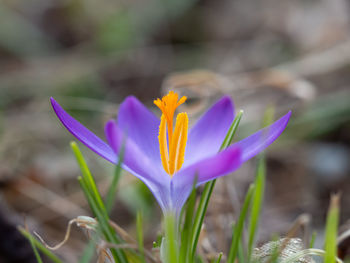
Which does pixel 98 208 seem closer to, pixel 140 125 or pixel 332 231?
pixel 140 125

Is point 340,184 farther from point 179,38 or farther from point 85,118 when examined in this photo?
point 179,38

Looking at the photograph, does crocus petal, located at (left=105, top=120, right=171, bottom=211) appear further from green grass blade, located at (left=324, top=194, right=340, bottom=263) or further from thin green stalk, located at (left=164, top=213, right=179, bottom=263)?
green grass blade, located at (left=324, top=194, right=340, bottom=263)

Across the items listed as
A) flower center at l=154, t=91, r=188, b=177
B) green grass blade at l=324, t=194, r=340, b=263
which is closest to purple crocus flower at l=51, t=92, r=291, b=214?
flower center at l=154, t=91, r=188, b=177

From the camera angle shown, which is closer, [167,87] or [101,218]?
[101,218]

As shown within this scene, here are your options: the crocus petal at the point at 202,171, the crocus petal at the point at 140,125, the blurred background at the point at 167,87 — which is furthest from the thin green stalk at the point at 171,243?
the blurred background at the point at 167,87

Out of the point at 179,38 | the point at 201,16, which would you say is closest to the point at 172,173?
the point at 179,38

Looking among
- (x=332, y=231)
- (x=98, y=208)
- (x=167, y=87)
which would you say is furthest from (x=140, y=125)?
(x=167, y=87)
